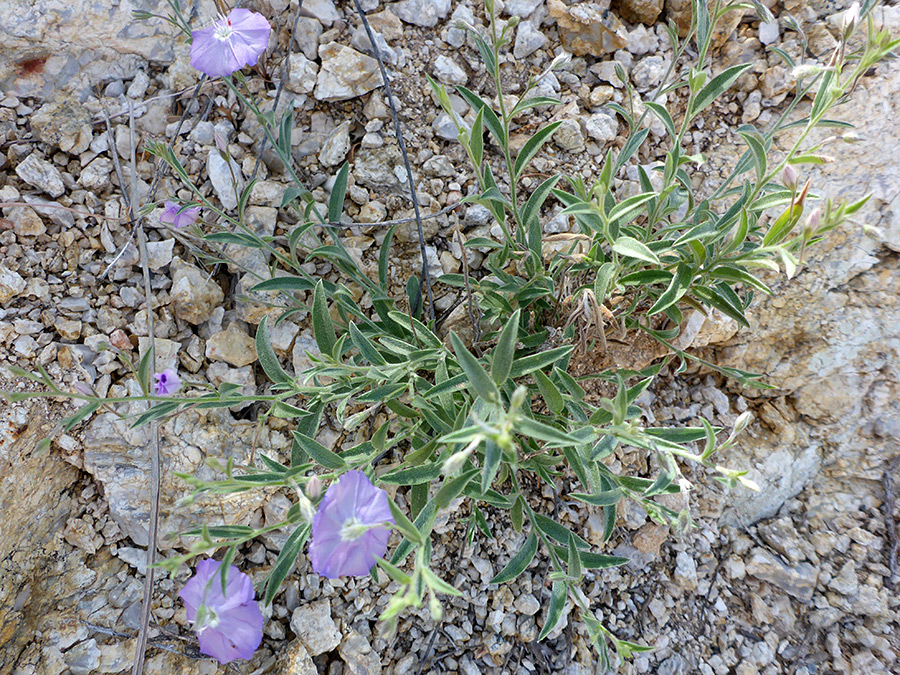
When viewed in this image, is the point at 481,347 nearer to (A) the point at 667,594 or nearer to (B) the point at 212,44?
(A) the point at 667,594

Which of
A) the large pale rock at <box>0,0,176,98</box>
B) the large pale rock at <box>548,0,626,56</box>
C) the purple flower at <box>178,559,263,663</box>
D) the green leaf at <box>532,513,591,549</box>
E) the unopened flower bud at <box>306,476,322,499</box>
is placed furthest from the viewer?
the large pale rock at <box>548,0,626,56</box>

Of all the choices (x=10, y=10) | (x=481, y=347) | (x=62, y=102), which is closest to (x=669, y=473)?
(x=481, y=347)

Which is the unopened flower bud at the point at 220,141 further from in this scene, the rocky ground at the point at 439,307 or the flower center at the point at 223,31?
the flower center at the point at 223,31

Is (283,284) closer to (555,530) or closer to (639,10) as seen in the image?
(555,530)

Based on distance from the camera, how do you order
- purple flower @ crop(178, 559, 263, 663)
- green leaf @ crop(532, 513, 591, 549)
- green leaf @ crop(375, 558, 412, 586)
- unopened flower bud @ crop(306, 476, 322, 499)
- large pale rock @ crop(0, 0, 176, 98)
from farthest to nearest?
1. large pale rock @ crop(0, 0, 176, 98)
2. green leaf @ crop(532, 513, 591, 549)
3. purple flower @ crop(178, 559, 263, 663)
4. unopened flower bud @ crop(306, 476, 322, 499)
5. green leaf @ crop(375, 558, 412, 586)

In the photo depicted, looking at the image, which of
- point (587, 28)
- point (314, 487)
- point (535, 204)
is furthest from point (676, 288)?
point (587, 28)

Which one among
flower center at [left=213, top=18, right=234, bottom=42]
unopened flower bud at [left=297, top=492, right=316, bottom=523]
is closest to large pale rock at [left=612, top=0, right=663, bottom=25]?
flower center at [left=213, top=18, right=234, bottom=42]

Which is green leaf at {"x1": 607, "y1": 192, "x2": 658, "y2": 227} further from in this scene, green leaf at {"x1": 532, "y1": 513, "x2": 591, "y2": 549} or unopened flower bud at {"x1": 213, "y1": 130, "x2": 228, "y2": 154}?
unopened flower bud at {"x1": 213, "y1": 130, "x2": 228, "y2": 154}

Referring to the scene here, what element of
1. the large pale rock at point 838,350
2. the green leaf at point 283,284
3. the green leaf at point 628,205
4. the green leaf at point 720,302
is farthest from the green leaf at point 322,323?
the large pale rock at point 838,350
